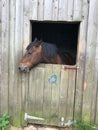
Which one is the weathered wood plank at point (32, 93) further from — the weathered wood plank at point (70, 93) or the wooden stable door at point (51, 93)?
the weathered wood plank at point (70, 93)

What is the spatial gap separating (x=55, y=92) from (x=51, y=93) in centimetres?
8

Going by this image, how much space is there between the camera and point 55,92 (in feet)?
18.9

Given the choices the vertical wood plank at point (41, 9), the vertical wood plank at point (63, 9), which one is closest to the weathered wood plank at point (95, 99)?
the vertical wood plank at point (63, 9)

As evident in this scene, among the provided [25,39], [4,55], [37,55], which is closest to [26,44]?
[25,39]

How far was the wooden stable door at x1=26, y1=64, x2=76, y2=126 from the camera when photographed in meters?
5.67

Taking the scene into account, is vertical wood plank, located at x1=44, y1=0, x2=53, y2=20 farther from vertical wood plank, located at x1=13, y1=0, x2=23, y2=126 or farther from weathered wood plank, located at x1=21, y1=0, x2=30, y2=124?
vertical wood plank, located at x1=13, y1=0, x2=23, y2=126

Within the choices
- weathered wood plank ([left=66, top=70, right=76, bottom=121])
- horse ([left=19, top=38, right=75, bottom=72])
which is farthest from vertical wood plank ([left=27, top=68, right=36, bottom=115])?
weathered wood plank ([left=66, top=70, right=76, bottom=121])

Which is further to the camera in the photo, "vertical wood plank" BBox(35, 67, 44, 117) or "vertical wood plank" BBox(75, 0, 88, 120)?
"vertical wood plank" BBox(35, 67, 44, 117)

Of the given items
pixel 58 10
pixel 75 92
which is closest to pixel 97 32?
pixel 58 10

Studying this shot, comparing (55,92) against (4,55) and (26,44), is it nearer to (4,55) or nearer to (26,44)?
(26,44)

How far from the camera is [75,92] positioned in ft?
18.8

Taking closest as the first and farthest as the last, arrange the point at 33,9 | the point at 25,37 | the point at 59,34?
the point at 33,9, the point at 25,37, the point at 59,34

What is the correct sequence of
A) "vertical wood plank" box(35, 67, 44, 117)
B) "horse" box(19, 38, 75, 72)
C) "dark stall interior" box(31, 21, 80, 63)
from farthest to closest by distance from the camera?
"dark stall interior" box(31, 21, 80, 63) → "vertical wood plank" box(35, 67, 44, 117) → "horse" box(19, 38, 75, 72)

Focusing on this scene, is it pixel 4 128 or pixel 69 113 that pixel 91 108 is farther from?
pixel 4 128
